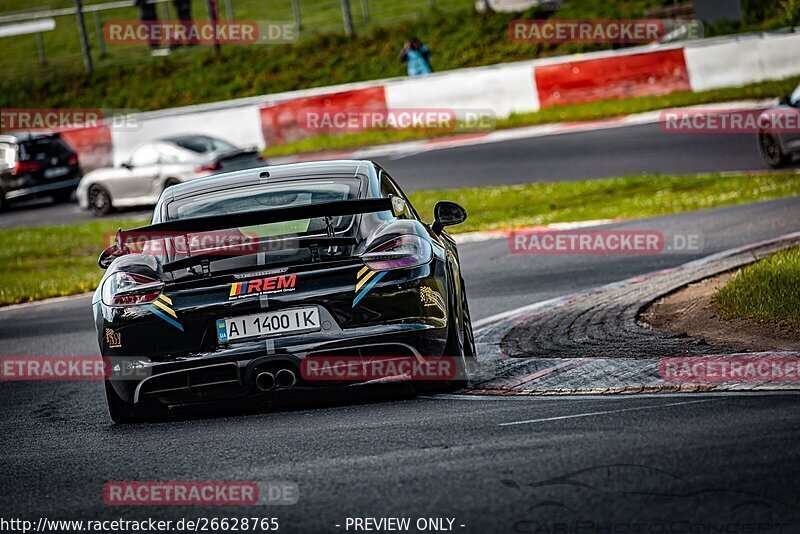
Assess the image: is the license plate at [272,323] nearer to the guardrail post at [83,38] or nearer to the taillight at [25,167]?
the taillight at [25,167]

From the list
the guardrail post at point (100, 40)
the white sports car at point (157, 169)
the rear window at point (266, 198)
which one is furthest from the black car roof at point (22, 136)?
the rear window at point (266, 198)

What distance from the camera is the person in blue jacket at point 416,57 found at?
2792cm

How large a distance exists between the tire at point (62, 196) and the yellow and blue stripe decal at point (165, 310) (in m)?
20.6

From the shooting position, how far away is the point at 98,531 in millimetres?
4645

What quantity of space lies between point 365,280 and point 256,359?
2.16ft

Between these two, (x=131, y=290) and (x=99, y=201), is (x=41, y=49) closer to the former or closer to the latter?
(x=99, y=201)

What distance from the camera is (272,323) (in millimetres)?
6543

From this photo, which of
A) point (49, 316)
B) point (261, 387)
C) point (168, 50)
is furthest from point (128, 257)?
point (168, 50)

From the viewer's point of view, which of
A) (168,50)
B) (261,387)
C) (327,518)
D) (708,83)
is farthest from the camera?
(168,50)

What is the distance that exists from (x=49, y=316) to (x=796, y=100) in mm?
9921

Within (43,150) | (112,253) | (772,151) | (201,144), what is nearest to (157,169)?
(201,144)

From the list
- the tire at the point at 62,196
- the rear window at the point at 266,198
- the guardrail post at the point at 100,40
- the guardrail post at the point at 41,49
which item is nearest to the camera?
the rear window at the point at 266,198

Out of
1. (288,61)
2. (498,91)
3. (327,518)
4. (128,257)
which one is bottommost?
(327,518)

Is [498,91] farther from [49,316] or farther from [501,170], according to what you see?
[49,316]
